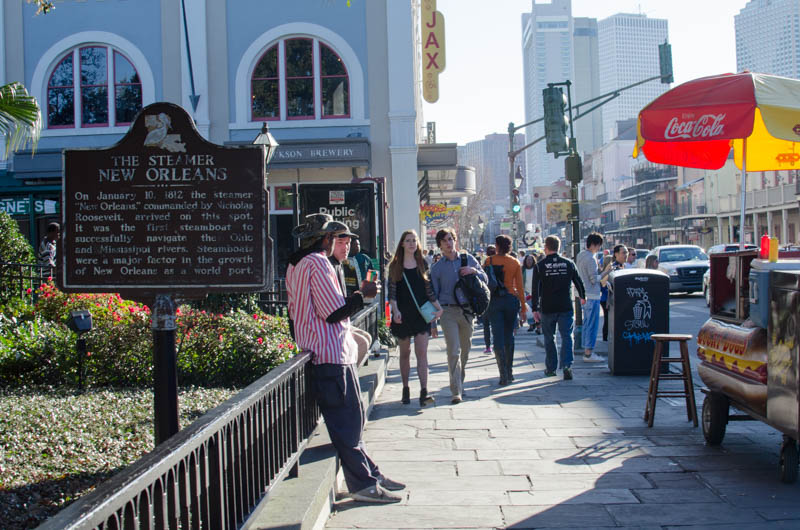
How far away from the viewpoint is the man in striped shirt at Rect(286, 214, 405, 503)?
5.11m

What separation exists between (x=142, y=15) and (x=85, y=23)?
155 centimetres

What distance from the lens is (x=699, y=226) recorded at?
83.5 metres

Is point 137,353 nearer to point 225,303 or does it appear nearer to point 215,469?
point 225,303

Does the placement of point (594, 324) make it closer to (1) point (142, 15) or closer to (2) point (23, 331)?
(2) point (23, 331)

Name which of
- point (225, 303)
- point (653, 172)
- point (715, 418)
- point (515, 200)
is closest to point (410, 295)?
point (225, 303)

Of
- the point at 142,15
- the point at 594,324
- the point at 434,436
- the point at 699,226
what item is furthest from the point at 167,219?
the point at 699,226

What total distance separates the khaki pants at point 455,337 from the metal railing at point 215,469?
12.3 ft

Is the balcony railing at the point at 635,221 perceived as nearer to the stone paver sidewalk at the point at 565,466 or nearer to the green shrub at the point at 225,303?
the green shrub at the point at 225,303

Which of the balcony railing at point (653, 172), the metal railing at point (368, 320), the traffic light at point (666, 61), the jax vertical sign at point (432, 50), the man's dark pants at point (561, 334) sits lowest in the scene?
the man's dark pants at point (561, 334)

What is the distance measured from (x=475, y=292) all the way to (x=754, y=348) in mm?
3436

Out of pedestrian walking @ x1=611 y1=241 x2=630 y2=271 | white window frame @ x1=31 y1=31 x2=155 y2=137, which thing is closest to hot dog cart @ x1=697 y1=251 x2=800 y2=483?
pedestrian walking @ x1=611 y1=241 x2=630 y2=271

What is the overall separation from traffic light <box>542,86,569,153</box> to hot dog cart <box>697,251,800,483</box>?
8127 mm

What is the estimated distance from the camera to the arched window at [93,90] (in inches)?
856

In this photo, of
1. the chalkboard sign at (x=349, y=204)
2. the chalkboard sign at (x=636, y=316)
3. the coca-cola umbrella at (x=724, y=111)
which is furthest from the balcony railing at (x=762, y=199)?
the coca-cola umbrella at (x=724, y=111)
